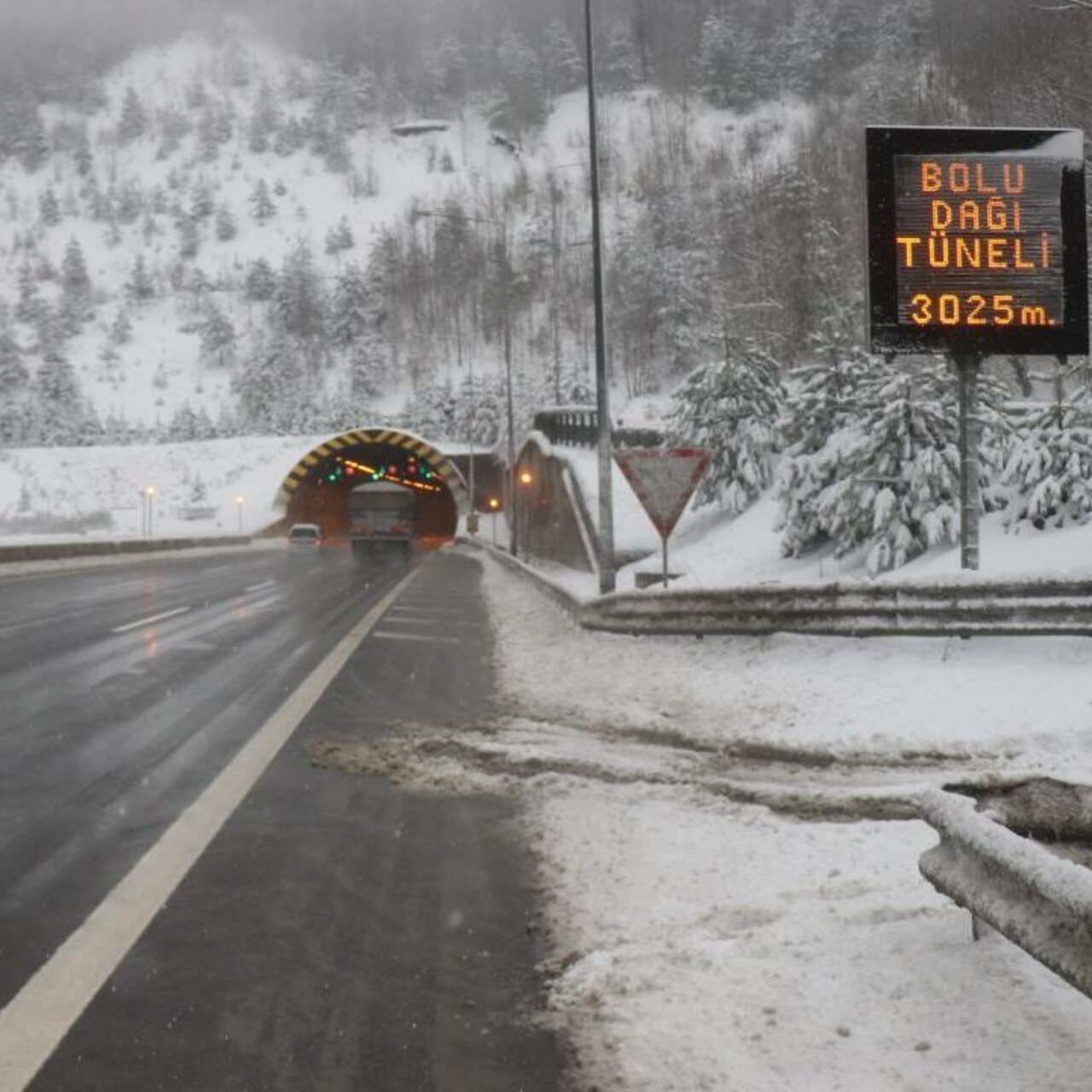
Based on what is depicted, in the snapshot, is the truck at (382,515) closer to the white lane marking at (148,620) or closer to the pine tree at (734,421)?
the pine tree at (734,421)

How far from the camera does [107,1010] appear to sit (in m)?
3.89

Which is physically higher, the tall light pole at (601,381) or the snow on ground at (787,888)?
the tall light pole at (601,381)

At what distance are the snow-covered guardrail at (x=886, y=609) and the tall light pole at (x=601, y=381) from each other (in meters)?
3.55

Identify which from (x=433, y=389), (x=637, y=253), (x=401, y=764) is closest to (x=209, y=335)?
(x=433, y=389)

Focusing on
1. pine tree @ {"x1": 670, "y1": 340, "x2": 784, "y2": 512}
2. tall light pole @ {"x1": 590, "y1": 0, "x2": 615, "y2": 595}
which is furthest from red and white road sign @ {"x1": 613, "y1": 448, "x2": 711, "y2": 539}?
pine tree @ {"x1": 670, "y1": 340, "x2": 784, "y2": 512}

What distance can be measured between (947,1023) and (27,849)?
4.36 meters

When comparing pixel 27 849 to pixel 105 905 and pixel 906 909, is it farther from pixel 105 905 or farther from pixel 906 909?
pixel 906 909

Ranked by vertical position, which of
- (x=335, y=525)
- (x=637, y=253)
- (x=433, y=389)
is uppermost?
(x=637, y=253)

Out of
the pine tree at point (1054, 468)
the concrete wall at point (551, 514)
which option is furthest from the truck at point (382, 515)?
the pine tree at point (1054, 468)

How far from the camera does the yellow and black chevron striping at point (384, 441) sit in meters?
81.1

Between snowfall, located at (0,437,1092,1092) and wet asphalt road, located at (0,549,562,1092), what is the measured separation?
0.32 metres

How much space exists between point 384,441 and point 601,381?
65967 millimetres

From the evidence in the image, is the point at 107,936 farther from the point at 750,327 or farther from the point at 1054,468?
the point at 750,327

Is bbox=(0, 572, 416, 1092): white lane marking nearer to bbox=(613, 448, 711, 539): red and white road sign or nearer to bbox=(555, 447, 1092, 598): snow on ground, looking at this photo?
bbox=(613, 448, 711, 539): red and white road sign
